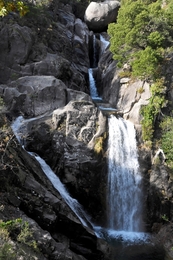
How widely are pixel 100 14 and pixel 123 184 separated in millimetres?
26974

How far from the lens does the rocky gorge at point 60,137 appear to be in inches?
487

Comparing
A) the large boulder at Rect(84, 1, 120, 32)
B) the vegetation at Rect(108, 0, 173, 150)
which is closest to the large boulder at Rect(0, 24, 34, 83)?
the vegetation at Rect(108, 0, 173, 150)

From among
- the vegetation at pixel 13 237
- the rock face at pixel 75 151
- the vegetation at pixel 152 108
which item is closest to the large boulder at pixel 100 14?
the vegetation at pixel 152 108

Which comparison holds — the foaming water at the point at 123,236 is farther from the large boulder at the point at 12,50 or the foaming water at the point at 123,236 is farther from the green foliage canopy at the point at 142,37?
the large boulder at the point at 12,50

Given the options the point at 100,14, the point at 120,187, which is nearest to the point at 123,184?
the point at 120,187

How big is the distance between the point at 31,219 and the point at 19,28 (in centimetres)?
2089

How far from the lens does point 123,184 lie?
64.0 ft

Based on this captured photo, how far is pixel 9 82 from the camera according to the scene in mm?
24984

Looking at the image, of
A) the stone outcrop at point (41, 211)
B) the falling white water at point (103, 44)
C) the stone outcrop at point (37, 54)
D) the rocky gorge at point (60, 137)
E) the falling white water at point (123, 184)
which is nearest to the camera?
the stone outcrop at point (41, 211)

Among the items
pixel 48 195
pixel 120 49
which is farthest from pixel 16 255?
pixel 120 49

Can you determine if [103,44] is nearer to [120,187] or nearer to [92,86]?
[92,86]

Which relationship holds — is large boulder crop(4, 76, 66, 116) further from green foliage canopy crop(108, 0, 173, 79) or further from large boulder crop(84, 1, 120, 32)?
large boulder crop(84, 1, 120, 32)

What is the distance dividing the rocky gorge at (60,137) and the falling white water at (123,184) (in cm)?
48

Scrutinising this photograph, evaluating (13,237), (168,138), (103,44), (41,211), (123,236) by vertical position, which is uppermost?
(103,44)
